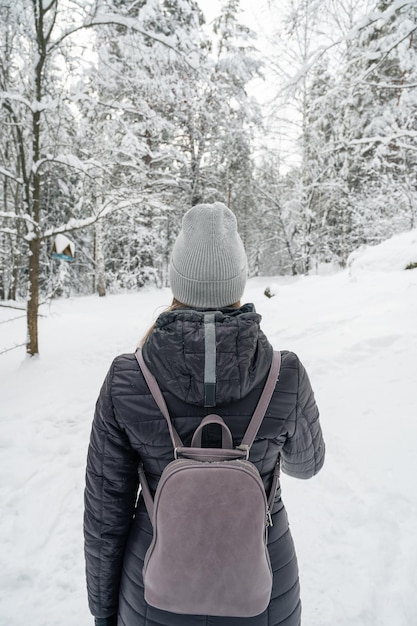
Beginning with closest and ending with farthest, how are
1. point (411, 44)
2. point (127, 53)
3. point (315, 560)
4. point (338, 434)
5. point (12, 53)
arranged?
point (315, 560)
point (338, 434)
point (12, 53)
point (127, 53)
point (411, 44)

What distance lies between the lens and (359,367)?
5.14m

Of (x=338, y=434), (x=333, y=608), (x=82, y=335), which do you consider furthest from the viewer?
(x=82, y=335)

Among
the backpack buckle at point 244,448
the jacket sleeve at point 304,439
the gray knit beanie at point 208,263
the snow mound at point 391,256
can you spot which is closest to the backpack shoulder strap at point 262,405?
the backpack buckle at point 244,448

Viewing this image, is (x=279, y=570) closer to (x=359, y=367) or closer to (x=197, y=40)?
(x=359, y=367)

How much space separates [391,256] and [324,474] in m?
7.40

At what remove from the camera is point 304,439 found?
1.33 metres

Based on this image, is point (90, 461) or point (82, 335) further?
point (82, 335)

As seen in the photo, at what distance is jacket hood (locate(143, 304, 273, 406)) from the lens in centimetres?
107

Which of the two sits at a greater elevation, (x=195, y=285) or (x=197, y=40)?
(x=197, y=40)

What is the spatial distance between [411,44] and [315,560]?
8.61 meters

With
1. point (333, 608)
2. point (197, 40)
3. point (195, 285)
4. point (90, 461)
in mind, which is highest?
point (197, 40)

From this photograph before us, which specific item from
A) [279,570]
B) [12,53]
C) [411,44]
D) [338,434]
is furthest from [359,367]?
[12,53]

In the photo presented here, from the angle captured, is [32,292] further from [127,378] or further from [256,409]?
[256,409]

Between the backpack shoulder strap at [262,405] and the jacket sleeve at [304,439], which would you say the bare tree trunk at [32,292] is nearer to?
the jacket sleeve at [304,439]
